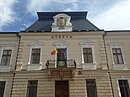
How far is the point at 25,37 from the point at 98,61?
6990mm

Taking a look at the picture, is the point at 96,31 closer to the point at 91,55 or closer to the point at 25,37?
the point at 91,55

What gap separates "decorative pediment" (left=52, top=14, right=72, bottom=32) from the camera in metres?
15.9

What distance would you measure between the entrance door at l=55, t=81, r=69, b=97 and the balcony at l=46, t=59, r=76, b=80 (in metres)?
0.61

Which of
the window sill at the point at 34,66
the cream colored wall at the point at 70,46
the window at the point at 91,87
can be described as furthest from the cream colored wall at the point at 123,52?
the window sill at the point at 34,66

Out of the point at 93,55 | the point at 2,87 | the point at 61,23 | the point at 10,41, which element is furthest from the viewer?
the point at 61,23

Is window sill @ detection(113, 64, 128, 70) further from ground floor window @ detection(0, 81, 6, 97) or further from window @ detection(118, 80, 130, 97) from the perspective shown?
ground floor window @ detection(0, 81, 6, 97)

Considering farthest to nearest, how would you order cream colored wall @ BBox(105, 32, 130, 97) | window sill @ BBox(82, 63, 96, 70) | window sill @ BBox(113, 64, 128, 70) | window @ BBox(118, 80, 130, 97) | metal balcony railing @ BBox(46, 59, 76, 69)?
window sill @ BBox(113, 64, 128, 70), window sill @ BBox(82, 63, 96, 70), cream colored wall @ BBox(105, 32, 130, 97), metal balcony railing @ BBox(46, 59, 76, 69), window @ BBox(118, 80, 130, 97)

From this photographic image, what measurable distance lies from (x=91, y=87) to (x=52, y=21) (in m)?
7.92

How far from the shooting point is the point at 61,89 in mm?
13609

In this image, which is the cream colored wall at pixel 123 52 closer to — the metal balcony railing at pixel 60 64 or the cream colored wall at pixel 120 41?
the cream colored wall at pixel 120 41

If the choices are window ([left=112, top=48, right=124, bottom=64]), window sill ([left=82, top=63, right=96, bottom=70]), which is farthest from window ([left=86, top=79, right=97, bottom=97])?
window ([left=112, top=48, right=124, bottom=64])

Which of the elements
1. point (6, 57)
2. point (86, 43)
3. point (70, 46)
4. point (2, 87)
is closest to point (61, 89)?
point (70, 46)

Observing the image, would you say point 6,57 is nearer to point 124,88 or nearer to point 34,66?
point 34,66

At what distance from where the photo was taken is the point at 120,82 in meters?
13.7
